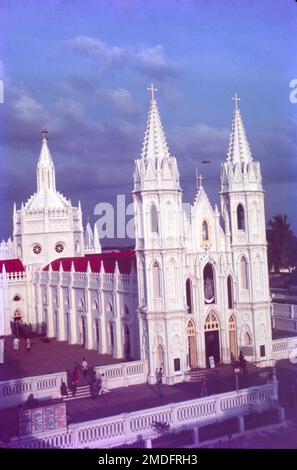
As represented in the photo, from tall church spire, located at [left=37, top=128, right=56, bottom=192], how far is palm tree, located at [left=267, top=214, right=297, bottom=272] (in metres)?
25.6

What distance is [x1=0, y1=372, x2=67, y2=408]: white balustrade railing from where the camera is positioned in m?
30.7

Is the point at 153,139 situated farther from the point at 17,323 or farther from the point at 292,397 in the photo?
the point at 17,323

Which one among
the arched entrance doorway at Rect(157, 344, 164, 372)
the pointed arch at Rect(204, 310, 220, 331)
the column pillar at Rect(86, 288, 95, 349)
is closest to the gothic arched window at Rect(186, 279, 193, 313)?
the pointed arch at Rect(204, 310, 220, 331)

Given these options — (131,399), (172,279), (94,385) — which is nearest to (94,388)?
(94,385)

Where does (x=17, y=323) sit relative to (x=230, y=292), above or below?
below

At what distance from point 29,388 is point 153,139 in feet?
46.9

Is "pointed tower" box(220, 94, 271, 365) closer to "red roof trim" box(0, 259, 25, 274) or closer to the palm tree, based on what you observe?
"red roof trim" box(0, 259, 25, 274)

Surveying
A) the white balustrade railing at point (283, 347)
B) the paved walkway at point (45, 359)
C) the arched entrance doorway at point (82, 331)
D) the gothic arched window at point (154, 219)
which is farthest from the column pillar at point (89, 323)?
the white balustrade railing at point (283, 347)

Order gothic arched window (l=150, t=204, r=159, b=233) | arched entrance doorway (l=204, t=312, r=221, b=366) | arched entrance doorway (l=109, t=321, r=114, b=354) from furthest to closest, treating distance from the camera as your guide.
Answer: arched entrance doorway (l=109, t=321, r=114, b=354) < arched entrance doorway (l=204, t=312, r=221, b=366) < gothic arched window (l=150, t=204, r=159, b=233)

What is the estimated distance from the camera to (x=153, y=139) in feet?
113

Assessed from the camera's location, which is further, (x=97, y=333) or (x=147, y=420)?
(x=97, y=333)

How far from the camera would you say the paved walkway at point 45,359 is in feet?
120

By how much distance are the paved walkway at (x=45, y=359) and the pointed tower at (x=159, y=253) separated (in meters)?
5.05
